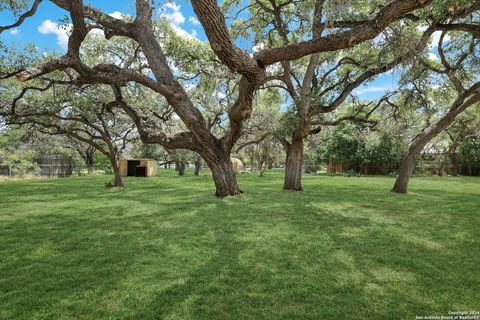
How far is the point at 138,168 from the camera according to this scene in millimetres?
28531

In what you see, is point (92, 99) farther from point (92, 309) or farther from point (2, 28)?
point (92, 309)

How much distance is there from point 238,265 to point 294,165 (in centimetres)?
966

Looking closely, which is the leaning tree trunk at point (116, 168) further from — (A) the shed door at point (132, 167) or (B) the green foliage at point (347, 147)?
(B) the green foliage at point (347, 147)

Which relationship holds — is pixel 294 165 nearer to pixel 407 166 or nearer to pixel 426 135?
pixel 407 166

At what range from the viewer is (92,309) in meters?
2.79

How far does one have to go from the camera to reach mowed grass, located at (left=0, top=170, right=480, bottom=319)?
9.33 feet

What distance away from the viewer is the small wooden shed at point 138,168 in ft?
92.8

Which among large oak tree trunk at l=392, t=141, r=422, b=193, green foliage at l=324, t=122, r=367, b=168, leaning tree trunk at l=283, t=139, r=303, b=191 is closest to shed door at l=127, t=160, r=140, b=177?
leaning tree trunk at l=283, t=139, r=303, b=191

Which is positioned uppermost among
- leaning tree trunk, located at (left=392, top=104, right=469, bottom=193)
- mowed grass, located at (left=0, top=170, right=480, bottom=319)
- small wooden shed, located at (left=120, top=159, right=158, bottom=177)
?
leaning tree trunk, located at (left=392, top=104, right=469, bottom=193)

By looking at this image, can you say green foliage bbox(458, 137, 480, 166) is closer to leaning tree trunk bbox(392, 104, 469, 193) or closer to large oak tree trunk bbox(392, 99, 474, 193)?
large oak tree trunk bbox(392, 99, 474, 193)

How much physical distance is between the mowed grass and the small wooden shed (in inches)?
833

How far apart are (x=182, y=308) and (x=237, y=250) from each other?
1823 mm

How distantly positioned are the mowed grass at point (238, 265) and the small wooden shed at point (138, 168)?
21.2 metres

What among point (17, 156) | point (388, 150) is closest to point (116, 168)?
point (17, 156)
